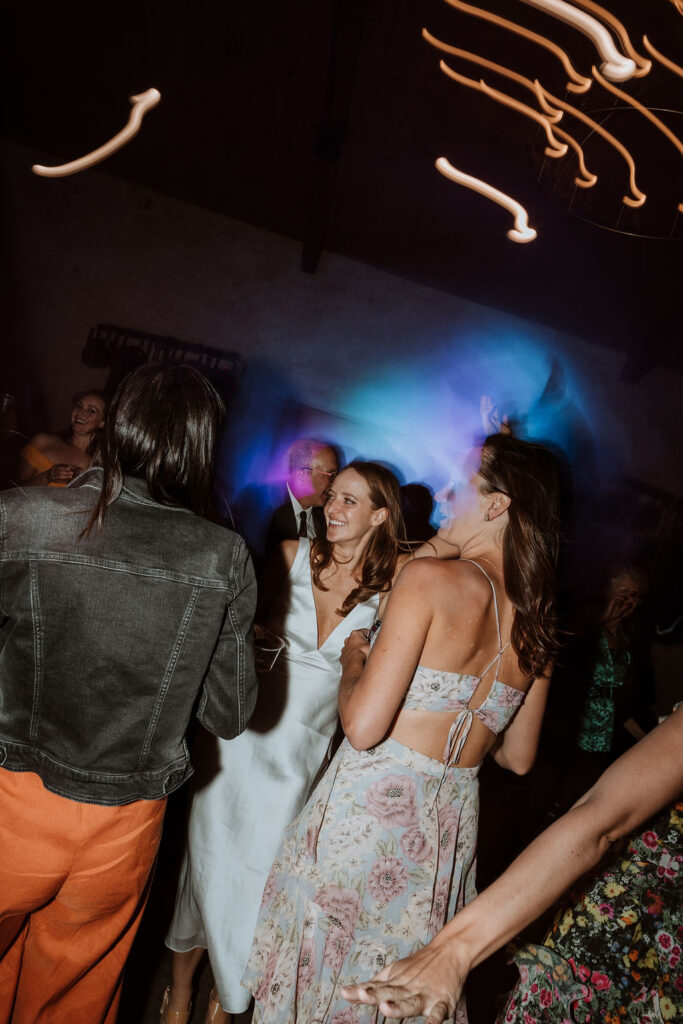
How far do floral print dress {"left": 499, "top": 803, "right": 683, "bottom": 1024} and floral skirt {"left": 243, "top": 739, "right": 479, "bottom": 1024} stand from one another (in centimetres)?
37

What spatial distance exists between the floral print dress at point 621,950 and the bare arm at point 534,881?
0.39 m

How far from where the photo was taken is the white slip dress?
6.43 feet

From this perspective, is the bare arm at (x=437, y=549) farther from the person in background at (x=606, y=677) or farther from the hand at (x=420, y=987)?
the person in background at (x=606, y=677)

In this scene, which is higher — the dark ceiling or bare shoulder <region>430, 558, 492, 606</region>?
the dark ceiling

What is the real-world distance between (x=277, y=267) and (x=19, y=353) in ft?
9.13

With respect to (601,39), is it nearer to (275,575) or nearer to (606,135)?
(606,135)

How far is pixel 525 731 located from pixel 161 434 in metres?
1.30

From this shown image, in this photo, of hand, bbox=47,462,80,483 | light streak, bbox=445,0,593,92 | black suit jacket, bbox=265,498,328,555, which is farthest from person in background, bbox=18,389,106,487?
light streak, bbox=445,0,593,92

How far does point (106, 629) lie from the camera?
4.29 feet

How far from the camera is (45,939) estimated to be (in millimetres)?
1431

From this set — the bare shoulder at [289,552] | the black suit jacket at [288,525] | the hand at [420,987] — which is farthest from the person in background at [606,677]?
the hand at [420,987]

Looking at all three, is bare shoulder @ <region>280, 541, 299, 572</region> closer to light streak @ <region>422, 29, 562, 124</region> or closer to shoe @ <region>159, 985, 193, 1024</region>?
shoe @ <region>159, 985, 193, 1024</region>

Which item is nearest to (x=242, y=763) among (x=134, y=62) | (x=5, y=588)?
(x=5, y=588)

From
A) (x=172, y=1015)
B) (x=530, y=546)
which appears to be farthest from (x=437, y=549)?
(x=172, y=1015)
